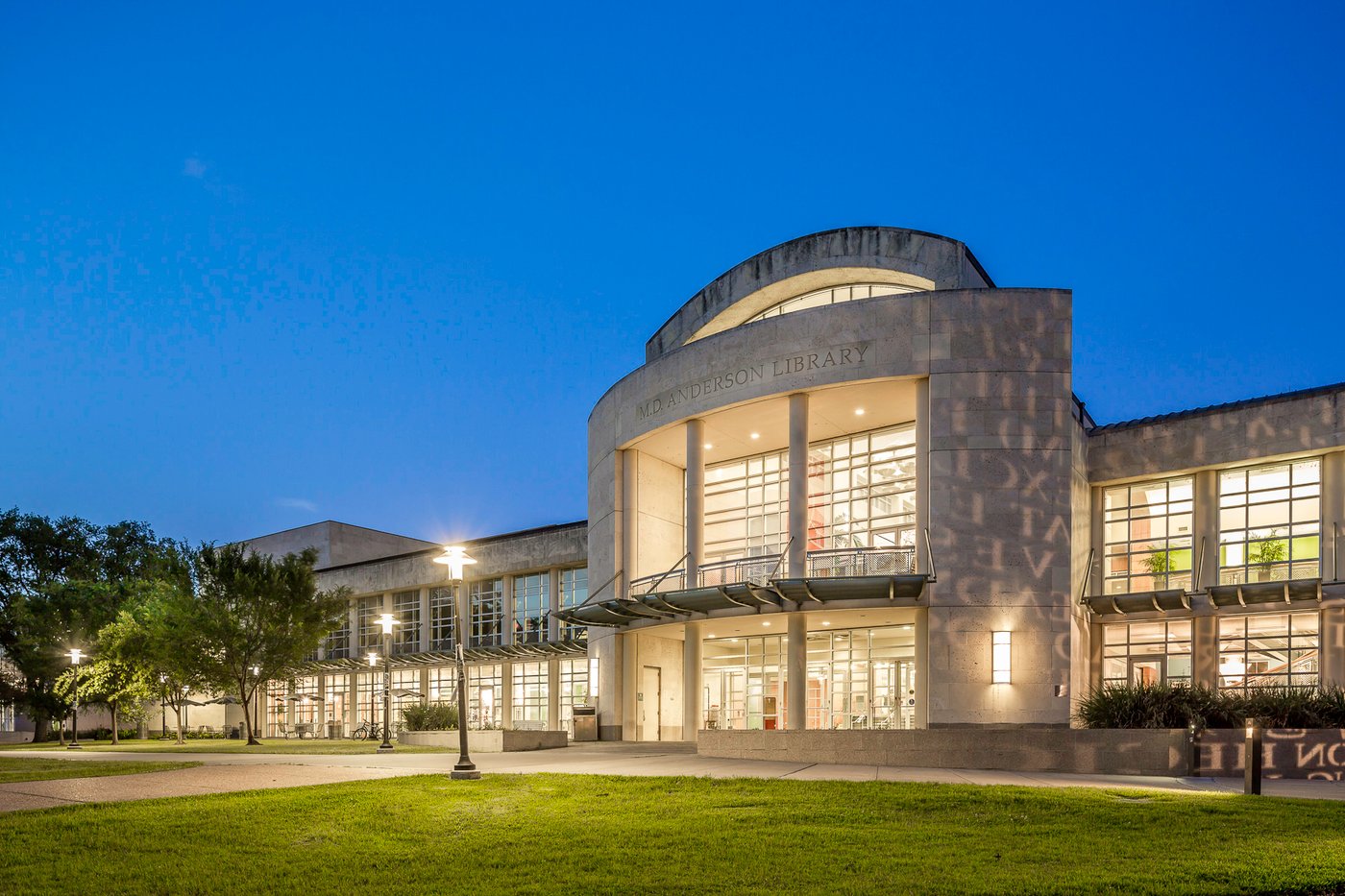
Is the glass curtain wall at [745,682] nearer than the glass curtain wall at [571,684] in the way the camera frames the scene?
Yes

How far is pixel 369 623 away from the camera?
59125 millimetres

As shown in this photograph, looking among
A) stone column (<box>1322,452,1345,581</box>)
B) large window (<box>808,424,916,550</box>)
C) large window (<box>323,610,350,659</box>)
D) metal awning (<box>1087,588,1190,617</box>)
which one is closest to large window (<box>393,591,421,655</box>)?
large window (<box>323,610,350,659</box>)

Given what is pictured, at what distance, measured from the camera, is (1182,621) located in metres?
31.1

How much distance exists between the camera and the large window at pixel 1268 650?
29172mm

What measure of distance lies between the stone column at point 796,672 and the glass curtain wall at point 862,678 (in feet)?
11.2

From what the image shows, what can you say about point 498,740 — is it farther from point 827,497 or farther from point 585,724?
point 827,497

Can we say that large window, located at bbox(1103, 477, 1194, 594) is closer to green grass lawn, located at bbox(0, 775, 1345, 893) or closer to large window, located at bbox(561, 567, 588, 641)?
green grass lawn, located at bbox(0, 775, 1345, 893)

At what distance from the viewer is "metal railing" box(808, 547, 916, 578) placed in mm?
28359

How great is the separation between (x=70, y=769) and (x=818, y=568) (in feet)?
63.5

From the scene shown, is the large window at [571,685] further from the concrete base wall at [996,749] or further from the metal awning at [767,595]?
the concrete base wall at [996,749]

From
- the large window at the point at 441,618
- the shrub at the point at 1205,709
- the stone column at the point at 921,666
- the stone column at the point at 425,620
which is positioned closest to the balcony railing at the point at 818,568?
the stone column at the point at 921,666

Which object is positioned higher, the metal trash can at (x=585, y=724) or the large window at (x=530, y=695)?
the metal trash can at (x=585, y=724)

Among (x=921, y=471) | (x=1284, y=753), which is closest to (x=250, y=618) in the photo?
(x=921, y=471)

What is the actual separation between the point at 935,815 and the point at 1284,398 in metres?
21.3
